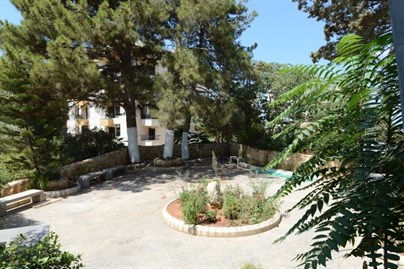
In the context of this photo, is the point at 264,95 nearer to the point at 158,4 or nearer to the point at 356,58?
the point at 158,4

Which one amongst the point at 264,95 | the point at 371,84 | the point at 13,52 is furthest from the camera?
the point at 264,95

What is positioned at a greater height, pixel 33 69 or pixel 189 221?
pixel 33 69

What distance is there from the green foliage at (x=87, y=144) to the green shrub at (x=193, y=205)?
27.1ft

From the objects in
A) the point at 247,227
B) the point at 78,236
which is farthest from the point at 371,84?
the point at 78,236

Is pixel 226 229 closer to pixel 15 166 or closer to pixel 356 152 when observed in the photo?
pixel 356 152

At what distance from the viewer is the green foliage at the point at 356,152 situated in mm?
1211

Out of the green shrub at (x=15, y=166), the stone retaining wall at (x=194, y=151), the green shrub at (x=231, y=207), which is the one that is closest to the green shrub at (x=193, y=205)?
the green shrub at (x=231, y=207)

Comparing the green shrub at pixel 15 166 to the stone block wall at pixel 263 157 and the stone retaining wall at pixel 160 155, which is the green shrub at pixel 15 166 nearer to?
the stone retaining wall at pixel 160 155

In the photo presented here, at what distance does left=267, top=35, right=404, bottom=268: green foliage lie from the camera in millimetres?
1211

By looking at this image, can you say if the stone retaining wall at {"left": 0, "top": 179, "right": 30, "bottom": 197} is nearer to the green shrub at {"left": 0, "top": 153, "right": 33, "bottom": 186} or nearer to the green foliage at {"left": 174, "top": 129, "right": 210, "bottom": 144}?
the green shrub at {"left": 0, "top": 153, "right": 33, "bottom": 186}

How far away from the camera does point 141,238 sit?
699 cm

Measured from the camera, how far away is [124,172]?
1562cm

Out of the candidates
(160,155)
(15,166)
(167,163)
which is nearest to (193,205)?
(15,166)

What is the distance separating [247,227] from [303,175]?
17.5 feet
